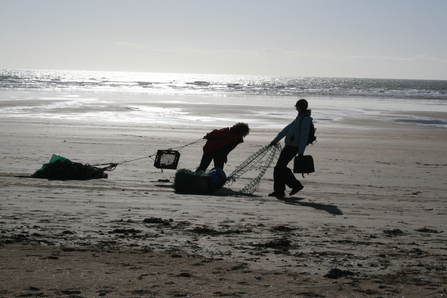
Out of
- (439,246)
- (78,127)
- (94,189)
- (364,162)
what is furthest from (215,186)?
(78,127)

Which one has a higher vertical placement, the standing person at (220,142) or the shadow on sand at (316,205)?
the standing person at (220,142)

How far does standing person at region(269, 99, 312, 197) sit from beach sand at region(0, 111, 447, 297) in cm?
29

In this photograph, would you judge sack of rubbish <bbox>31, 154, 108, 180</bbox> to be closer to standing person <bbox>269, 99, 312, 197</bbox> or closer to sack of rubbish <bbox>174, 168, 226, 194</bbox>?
sack of rubbish <bbox>174, 168, 226, 194</bbox>

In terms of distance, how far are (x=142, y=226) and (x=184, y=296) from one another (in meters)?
1.99

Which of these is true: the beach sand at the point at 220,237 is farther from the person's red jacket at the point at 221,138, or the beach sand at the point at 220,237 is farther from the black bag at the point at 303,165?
the person's red jacket at the point at 221,138

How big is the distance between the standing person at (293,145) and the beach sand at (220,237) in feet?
0.95

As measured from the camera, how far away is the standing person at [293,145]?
7.76 metres

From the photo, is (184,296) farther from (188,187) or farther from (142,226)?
(188,187)

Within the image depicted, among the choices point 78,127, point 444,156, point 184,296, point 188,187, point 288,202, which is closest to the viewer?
point 184,296

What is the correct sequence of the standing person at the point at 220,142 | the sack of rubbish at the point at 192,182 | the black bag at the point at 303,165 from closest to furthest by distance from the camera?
1. the black bag at the point at 303,165
2. the sack of rubbish at the point at 192,182
3. the standing person at the point at 220,142

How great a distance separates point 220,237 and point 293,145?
3.13 metres

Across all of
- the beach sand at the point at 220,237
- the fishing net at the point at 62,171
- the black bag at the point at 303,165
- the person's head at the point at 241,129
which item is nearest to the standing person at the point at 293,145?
the black bag at the point at 303,165

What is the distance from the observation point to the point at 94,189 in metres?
7.70

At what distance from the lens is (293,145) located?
26.1 feet
